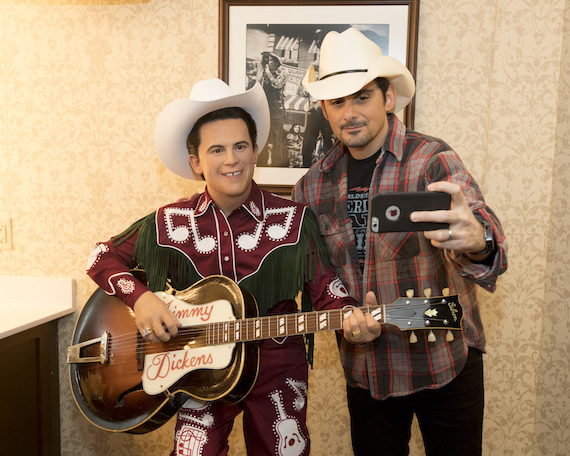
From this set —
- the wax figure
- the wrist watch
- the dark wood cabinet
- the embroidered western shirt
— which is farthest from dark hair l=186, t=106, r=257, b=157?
the dark wood cabinet

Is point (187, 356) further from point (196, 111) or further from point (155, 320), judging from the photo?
point (196, 111)

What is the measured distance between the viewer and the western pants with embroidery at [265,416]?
140cm

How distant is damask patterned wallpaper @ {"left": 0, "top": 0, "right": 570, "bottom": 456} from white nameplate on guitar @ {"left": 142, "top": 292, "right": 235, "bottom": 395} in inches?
35.8

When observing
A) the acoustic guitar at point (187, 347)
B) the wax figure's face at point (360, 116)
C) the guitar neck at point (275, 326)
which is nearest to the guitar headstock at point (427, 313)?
the acoustic guitar at point (187, 347)

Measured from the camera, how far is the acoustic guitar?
1.29 meters

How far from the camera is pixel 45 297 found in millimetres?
2289

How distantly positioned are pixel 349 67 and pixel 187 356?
1.02 metres

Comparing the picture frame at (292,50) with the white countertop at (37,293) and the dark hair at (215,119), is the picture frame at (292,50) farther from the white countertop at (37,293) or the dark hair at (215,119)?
the white countertop at (37,293)

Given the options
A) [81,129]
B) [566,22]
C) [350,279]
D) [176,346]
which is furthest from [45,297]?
[566,22]

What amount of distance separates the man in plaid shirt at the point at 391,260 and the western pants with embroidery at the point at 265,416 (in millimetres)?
232

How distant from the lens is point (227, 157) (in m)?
1.45

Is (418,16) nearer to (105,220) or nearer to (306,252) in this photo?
(306,252)

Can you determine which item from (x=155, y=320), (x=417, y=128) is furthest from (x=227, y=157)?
(x=417, y=128)

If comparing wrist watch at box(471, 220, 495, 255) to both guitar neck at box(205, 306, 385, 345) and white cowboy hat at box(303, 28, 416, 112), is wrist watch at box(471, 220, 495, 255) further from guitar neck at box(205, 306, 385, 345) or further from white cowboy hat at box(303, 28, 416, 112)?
white cowboy hat at box(303, 28, 416, 112)
